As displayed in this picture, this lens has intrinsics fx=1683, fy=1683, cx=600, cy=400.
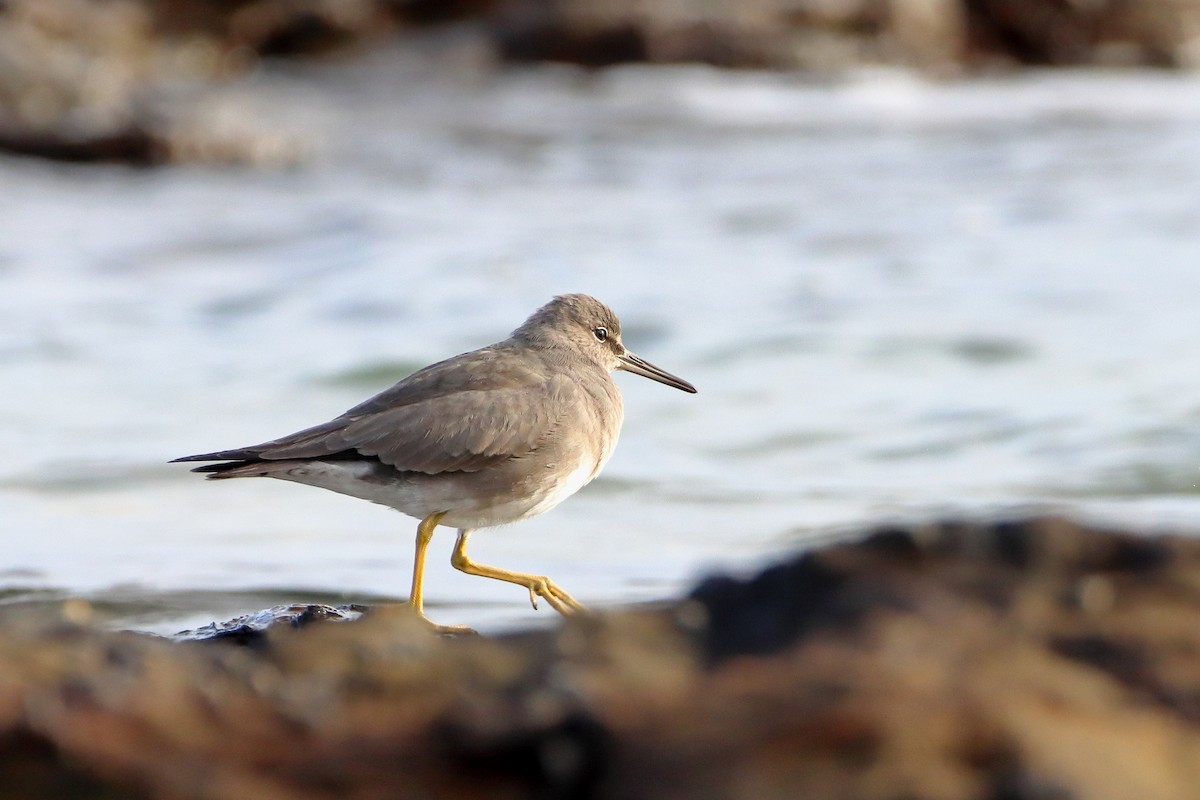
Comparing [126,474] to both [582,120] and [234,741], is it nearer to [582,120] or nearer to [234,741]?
[234,741]

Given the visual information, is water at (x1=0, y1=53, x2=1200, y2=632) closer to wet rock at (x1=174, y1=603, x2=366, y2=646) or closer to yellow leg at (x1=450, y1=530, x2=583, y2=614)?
yellow leg at (x1=450, y1=530, x2=583, y2=614)

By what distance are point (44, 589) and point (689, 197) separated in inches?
437

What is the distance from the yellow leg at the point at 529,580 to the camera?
20.2 ft

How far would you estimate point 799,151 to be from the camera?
20.1 meters

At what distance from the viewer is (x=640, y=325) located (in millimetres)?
12297

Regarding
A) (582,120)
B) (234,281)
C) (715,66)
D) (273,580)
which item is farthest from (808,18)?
(273,580)

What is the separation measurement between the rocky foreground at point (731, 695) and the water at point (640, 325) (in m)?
1.60

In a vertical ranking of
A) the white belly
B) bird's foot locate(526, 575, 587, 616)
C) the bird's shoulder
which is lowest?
bird's foot locate(526, 575, 587, 616)

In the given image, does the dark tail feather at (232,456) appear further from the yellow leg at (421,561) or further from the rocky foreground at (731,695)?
the rocky foreground at (731,695)

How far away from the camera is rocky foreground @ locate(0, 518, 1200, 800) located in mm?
2707

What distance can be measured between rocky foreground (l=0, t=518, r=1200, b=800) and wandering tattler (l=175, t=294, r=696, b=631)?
259 cm

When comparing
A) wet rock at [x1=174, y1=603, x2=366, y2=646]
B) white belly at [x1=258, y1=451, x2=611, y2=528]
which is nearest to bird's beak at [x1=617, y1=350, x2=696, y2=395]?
white belly at [x1=258, y1=451, x2=611, y2=528]

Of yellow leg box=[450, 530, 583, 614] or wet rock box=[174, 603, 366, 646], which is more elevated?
wet rock box=[174, 603, 366, 646]

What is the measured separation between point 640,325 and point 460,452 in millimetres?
6370
